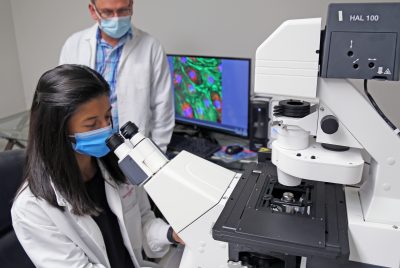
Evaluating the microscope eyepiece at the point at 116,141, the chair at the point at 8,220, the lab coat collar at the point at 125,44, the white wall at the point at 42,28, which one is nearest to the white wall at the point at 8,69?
the white wall at the point at 42,28

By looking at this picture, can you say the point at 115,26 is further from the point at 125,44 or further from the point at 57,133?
the point at 57,133

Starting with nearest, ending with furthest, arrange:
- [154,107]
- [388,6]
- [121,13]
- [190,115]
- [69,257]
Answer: [388,6] < [69,257] < [121,13] < [154,107] < [190,115]

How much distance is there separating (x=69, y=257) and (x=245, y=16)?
1675 millimetres

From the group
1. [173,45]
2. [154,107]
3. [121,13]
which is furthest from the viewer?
[173,45]

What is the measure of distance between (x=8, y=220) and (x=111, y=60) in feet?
3.48

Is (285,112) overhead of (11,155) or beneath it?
overhead

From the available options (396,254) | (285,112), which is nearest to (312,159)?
(285,112)

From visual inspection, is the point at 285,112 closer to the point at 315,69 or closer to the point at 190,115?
the point at 315,69

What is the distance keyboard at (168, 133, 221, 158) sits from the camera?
197 centimetres

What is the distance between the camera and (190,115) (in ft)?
7.16

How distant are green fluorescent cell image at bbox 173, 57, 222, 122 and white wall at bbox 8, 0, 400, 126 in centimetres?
26

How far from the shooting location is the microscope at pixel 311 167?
2.17 ft

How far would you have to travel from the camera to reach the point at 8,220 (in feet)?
3.51

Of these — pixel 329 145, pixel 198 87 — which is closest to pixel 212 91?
pixel 198 87
